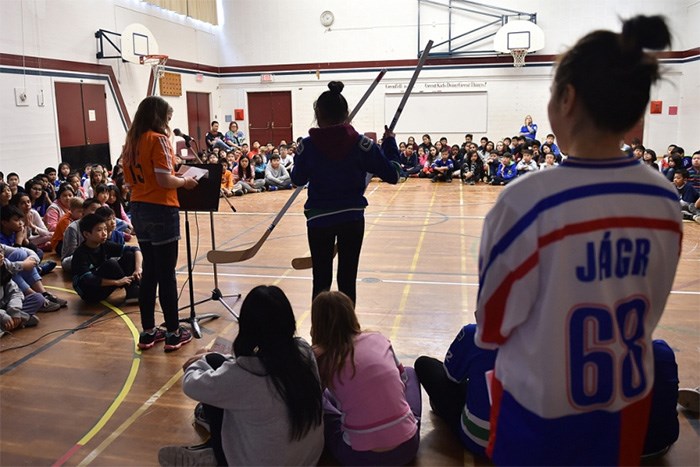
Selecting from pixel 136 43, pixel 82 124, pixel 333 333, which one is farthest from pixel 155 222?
pixel 136 43

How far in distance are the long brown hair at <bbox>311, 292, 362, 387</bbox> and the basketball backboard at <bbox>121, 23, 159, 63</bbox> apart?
12333mm

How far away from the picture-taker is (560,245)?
1074 mm

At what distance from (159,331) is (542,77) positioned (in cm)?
1508

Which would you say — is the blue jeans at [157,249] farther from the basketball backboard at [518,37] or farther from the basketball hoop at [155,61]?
the basketball backboard at [518,37]

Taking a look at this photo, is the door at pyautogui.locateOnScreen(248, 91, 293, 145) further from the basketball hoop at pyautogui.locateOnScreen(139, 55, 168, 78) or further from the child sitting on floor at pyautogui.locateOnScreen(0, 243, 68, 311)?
the child sitting on floor at pyautogui.locateOnScreen(0, 243, 68, 311)

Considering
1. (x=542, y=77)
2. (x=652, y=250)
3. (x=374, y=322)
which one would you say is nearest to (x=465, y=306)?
→ (x=374, y=322)

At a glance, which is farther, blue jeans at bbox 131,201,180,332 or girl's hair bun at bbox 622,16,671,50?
blue jeans at bbox 131,201,180,332

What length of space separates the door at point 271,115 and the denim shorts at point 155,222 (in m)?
15.3

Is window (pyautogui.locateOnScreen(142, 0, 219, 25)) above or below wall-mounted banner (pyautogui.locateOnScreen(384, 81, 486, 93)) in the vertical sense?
above

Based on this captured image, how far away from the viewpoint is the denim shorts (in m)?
3.48

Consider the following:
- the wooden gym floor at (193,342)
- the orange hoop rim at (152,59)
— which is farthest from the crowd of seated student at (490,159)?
the orange hoop rim at (152,59)

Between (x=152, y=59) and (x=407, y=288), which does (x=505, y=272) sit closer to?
(x=407, y=288)

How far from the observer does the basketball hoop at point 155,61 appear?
13.8m

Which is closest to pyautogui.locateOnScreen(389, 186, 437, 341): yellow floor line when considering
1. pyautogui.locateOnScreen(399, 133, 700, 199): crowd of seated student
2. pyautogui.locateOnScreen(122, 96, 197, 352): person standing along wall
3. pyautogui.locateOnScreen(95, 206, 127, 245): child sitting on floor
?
pyautogui.locateOnScreen(122, 96, 197, 352): person standing along wall
